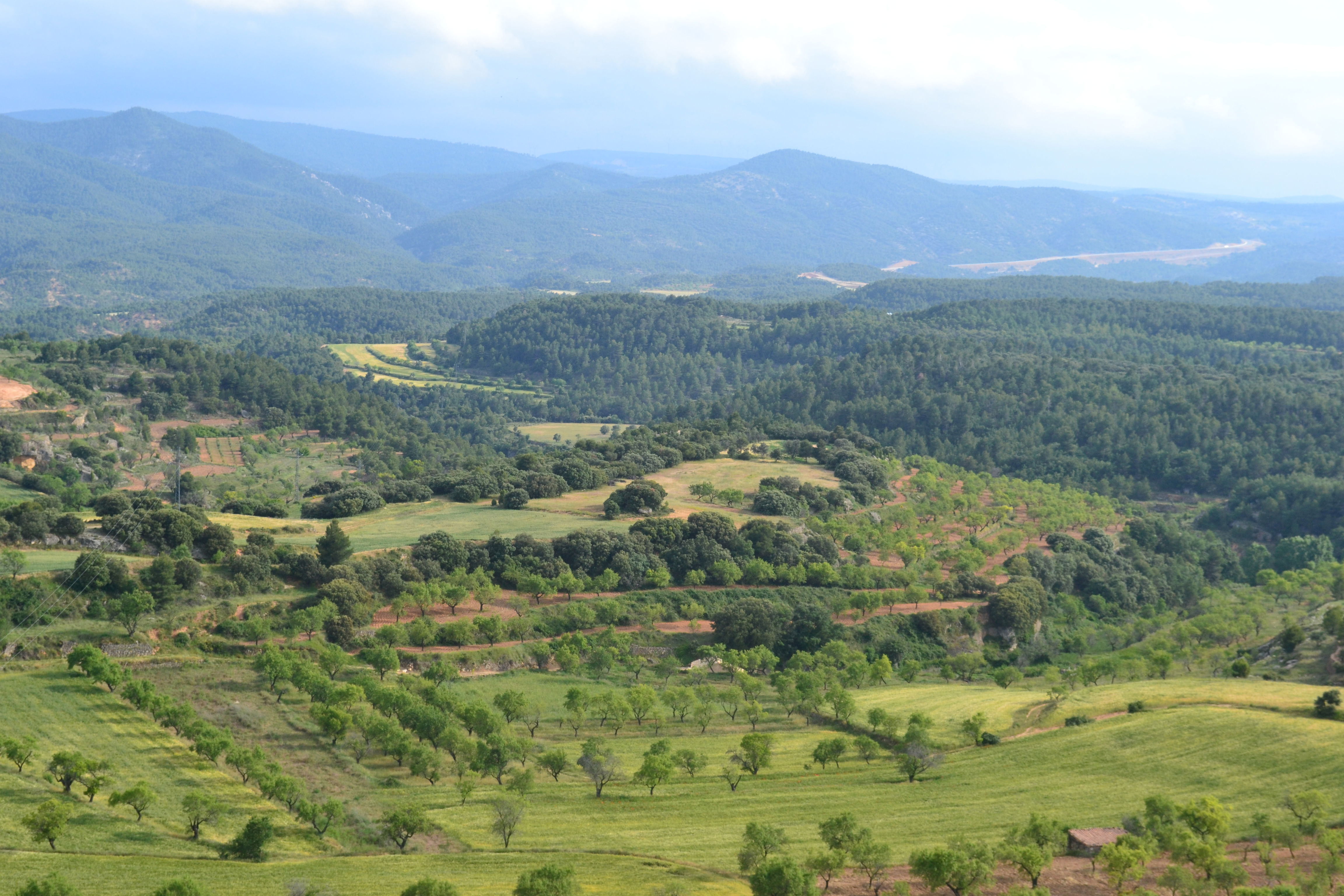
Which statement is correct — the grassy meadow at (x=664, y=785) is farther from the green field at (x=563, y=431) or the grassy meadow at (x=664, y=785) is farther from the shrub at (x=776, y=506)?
the green field at (x=563, y=431)

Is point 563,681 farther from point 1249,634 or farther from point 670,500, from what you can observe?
point 1249,634

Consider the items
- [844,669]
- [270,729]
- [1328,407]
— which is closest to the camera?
[270,729]

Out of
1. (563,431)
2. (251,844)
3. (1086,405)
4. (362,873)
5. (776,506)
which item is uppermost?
(1086,405)

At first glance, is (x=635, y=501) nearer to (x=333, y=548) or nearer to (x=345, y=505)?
(x=345, y=505)

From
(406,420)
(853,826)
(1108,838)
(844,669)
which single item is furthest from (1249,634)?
(406,420)

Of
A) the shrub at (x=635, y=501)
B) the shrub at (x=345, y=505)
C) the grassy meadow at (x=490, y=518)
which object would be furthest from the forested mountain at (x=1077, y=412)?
the shrub at (x=345, y=505)

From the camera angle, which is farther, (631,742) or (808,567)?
(808,567)

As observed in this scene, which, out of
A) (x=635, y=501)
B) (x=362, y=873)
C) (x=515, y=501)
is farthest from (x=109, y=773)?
(x=635, y=501)

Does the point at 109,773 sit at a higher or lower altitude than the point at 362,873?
lower

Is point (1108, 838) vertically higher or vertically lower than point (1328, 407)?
lower

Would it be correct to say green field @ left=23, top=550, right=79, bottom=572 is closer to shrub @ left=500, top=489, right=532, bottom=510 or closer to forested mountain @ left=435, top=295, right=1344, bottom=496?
shrub @ left=500, top=489, right=532, bottom=510

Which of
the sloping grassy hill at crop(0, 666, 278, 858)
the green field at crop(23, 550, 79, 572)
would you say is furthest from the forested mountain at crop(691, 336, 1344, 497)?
the sloping grassy hill at crop(0, 666, 278, 858)
